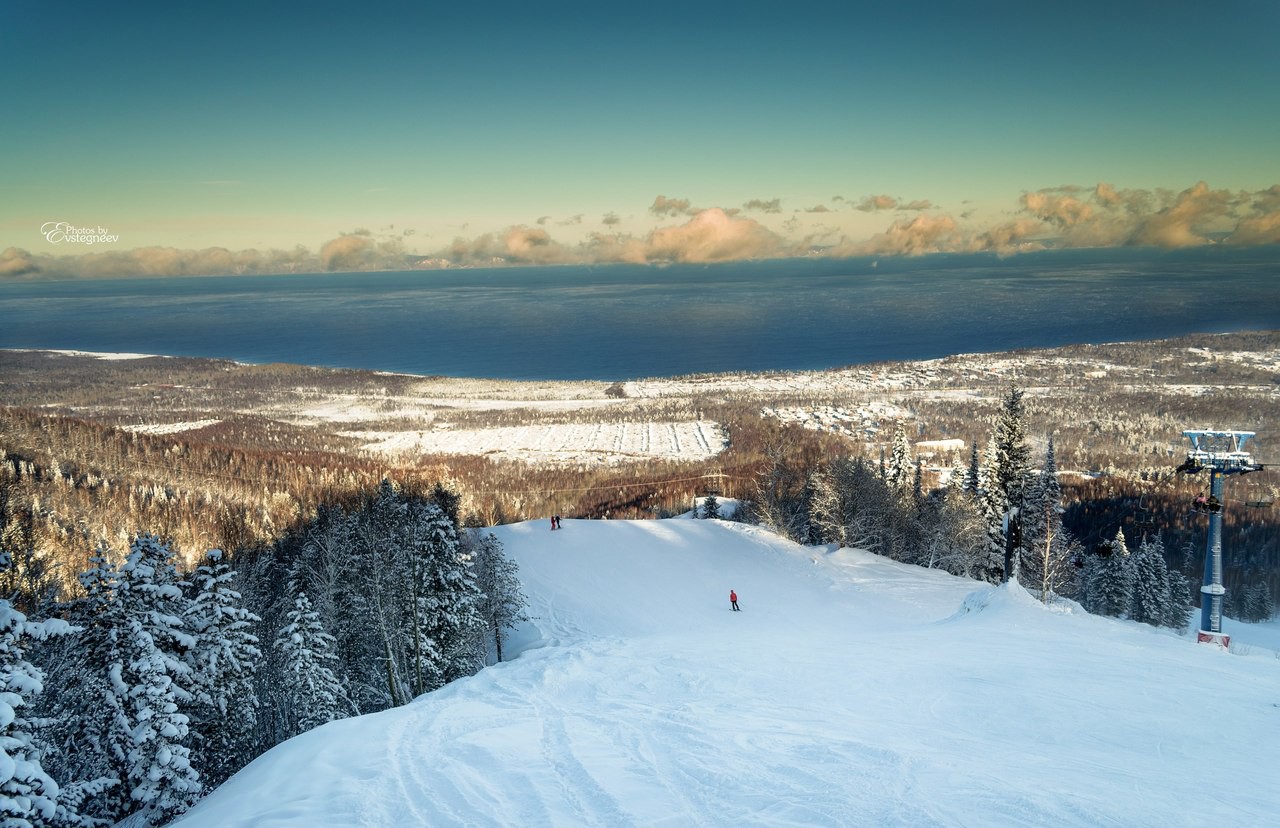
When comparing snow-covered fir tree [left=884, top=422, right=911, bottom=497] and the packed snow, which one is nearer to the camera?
snow-covered fir tree [left=884, top=422, right=911, bottom=497]

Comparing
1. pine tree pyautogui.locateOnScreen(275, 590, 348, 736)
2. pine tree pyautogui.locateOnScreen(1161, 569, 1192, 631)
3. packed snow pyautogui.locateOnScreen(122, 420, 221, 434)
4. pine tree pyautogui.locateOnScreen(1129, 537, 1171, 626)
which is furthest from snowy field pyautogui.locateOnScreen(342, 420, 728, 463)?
pine tree pyautogui.locateOnScreen(275, 590, 348, 736)

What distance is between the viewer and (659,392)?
464 ft

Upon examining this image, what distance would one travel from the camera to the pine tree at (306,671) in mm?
20359

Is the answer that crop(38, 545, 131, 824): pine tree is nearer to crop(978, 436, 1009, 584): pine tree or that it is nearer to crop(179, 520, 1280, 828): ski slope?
crop(179, 520, 1280, 828): ski slope

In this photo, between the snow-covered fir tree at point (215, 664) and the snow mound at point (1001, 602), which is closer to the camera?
the snow-covered fir tree at point (215, 664)

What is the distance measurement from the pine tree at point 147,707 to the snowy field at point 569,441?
3193 inches

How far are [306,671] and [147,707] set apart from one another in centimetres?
788

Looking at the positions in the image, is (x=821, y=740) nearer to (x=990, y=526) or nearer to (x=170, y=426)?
(x=990, y=526)

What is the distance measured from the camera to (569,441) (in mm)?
105938

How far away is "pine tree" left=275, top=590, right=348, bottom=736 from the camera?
20.4 metres

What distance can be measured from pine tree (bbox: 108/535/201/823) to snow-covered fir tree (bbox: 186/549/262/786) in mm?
1685

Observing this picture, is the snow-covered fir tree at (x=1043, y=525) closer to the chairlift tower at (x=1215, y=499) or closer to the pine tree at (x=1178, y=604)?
the pine tree at (x=1178, y=604)

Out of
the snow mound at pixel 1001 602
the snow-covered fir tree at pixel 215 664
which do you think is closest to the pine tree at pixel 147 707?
the snow-covered fir tree at pixel 215 664

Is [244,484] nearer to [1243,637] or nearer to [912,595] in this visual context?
[912,595]
